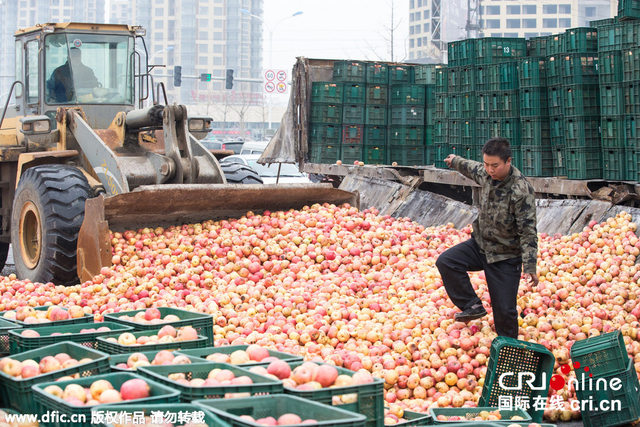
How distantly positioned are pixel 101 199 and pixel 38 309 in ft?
8.49

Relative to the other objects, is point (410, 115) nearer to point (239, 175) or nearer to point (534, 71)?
point (534, 71)

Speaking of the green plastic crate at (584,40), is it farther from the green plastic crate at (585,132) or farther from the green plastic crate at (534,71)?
the green plastic crate at (585,132)

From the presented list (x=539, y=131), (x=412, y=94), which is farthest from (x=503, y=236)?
(x=412, y=94)

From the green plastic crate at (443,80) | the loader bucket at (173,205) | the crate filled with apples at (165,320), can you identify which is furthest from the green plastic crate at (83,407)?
the green plastic crate at (443,80)

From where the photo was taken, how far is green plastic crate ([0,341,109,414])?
367 centimetres

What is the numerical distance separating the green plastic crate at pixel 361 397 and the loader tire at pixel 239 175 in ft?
25.0

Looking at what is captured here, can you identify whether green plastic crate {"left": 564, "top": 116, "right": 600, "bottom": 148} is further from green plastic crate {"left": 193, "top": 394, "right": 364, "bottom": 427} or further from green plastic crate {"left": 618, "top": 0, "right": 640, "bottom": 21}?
green plastic crate {"left": 193, "top": 394, "right": 364, "bottom": 427}

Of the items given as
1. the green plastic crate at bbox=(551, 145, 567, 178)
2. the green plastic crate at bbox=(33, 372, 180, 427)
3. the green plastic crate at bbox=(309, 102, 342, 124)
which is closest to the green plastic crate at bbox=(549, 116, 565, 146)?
the green plastic crate at bbox=(551, 145, 567, 178)

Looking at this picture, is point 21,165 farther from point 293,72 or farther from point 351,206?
point 293,72

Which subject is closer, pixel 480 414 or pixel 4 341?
pixel 480 414

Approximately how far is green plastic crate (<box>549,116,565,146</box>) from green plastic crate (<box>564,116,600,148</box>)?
0.31 m

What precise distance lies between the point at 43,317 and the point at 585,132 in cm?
745

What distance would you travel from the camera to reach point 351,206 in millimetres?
10383

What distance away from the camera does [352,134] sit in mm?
14633
